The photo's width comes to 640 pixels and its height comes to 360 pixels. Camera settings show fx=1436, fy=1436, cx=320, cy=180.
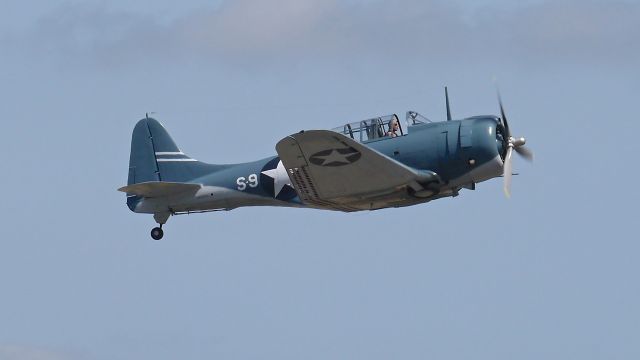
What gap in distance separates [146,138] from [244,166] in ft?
9.58

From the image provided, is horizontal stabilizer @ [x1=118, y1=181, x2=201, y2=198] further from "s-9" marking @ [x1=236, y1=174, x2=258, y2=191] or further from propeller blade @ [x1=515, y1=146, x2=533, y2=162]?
propeller blade @ [x1=515, y1=146, x2=533, y2=162]

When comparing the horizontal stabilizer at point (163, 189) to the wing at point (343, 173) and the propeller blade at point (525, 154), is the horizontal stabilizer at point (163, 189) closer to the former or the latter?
the wing at point (343, 173)

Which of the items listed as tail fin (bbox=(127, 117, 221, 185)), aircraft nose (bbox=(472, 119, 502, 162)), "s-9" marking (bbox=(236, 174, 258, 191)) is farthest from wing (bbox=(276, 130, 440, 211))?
tail fin (bbox=(127, 117, 221, 185))

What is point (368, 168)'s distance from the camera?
25062 millimetres

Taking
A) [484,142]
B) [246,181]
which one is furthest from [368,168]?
[246,181]

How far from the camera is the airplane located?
24.9m

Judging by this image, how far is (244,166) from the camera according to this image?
90.6 feet

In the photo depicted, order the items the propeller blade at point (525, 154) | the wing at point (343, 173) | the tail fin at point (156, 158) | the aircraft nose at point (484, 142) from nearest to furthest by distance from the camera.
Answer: the wing at point (343, 173) < the aircraft nose at point (484, 142) < the propeller blade at point (525, 154) < the tail fin at point (156, 158)

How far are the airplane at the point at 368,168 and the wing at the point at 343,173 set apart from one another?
2 centimetres

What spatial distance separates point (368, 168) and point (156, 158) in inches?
Answer: 236

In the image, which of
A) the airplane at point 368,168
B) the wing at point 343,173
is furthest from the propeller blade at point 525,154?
the wing at point 343,173

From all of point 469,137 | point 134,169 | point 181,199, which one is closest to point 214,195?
point 181,199

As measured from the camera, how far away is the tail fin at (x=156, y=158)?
95.3 feet

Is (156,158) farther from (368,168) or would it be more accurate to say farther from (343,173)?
(368,168)
